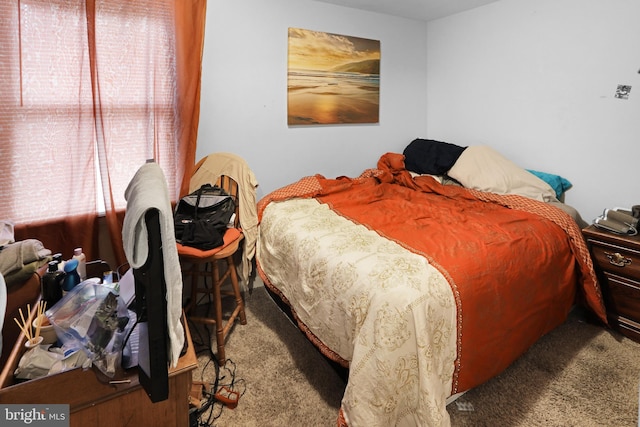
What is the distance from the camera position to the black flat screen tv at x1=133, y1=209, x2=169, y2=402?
845 millimetres

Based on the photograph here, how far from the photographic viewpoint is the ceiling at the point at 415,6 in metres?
3.04

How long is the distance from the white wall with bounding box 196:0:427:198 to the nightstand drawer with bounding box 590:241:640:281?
2.01 metres

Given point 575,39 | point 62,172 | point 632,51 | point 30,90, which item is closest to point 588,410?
point 632,51

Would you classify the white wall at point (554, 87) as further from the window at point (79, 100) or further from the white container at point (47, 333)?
the white container at point (47, 333)

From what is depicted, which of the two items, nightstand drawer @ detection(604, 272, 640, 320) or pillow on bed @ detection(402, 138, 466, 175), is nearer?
nightstand drawer @ detection(604, 272, 640, 320)

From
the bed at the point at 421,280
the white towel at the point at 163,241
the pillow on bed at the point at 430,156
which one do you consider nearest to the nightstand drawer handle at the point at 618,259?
the bed at the point at 421,280

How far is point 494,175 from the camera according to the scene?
2844mm

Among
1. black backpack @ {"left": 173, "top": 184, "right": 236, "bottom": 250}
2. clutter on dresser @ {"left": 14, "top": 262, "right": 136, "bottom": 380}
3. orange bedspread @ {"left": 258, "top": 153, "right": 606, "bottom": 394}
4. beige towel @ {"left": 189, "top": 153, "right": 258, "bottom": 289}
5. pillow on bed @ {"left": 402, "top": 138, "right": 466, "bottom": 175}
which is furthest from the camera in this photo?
pillow on bed @ {"left": 402, "top": 138, "right": 466, "bottom": 175}

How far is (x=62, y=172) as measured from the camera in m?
2.02

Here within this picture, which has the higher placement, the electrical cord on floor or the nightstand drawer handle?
the nightstand drawer handle

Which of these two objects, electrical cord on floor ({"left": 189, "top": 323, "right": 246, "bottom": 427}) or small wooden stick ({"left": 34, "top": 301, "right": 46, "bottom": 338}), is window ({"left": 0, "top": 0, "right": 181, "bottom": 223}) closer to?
small wooden stick ({"left": 34, "top": 301, "right": 46, "bottom": 338})

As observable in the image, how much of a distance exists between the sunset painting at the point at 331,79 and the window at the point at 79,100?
1067 millimetres

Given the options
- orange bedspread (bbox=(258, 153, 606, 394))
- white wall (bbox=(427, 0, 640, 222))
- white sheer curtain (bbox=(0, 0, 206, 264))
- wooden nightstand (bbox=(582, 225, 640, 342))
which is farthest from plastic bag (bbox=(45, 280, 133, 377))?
white wall (bbox=(427, 0, 640, 222))

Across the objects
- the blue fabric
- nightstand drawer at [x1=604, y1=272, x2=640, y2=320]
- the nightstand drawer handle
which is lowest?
nightstand drawer at [x1=604, y1=272, x2=640, y2=320]
